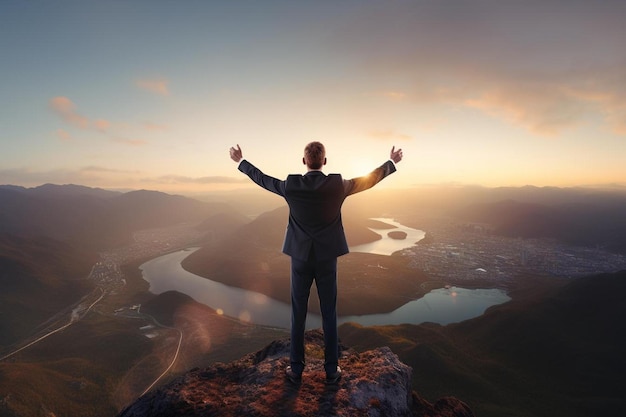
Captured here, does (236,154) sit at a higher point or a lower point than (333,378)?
higher

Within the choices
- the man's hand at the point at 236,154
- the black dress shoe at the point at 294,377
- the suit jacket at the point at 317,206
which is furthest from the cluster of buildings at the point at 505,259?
the man's hand at the point at 236,154

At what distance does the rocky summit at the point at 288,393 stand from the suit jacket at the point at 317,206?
2.58m

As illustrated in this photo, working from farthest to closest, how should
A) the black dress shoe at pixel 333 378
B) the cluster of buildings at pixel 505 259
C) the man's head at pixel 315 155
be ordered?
the cluster of buildings at pixel 505 259 < the black dress shoe at pixel 333 378 < the man's head at pixel 315 155

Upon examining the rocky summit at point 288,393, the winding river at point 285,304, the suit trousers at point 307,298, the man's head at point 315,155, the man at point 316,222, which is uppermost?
the man's head at point 315,155

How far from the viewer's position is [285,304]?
9231cm

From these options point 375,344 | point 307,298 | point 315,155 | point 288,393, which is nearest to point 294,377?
point 288,393

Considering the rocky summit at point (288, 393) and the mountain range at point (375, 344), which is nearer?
the rocky summit at point (288, 393)

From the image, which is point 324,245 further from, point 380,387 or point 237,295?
point 237,295

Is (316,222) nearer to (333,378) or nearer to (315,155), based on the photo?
(315,155)

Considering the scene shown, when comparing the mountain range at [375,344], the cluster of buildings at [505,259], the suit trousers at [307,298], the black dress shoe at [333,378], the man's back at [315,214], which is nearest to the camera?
the man's back at [315,214]

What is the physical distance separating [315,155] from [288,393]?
4339mm

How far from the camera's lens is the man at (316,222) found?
15.2 feet

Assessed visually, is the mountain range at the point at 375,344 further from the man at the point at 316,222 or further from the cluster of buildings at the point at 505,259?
the man at the point at 316,222

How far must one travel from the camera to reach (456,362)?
43.5m
